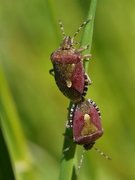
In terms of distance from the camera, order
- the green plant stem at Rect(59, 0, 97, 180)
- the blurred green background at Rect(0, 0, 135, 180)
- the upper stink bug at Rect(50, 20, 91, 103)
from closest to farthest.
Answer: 1. the green plant stem at Rect(59, 0, 97, 180)
2. the upper stink bug at Rect(50, 20, 91, 103)
3. the blurred green background at Rect(0, 0, 135, 180)

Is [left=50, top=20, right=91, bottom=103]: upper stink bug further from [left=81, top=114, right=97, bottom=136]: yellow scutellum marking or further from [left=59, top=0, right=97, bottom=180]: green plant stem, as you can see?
[left=59, top=0, right=97, bottom=180]: green plant stem

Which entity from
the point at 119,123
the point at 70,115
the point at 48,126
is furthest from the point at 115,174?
the point at 70,115

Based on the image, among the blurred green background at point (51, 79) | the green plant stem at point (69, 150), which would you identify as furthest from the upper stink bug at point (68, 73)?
the blurred green background at point (51, 79)

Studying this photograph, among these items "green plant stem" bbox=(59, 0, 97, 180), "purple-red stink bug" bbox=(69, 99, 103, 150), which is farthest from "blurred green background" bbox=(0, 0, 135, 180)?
"green plant stem" bbox=(59, 0, 97, 180)

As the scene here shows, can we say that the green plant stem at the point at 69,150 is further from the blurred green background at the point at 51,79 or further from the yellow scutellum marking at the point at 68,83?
the blurred green background at the point at 51,79

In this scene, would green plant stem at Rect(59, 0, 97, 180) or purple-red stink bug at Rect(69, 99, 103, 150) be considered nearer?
green plant stem at Rect(59, 0, 97, 180)
